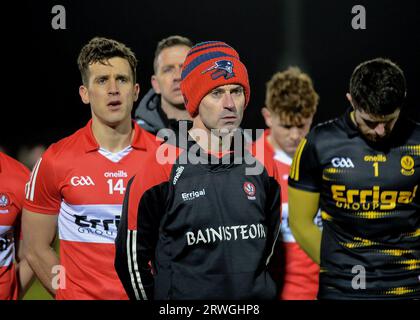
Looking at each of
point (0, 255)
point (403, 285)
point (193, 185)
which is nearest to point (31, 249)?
point (0, 255)

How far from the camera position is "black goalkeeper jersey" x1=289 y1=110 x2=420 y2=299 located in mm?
3592

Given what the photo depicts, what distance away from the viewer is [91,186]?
12.3ft

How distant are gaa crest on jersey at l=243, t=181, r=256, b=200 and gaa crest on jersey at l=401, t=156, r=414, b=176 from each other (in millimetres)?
948

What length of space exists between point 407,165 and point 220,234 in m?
1.21

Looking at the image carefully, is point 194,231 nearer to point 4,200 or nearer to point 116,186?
point 116,186

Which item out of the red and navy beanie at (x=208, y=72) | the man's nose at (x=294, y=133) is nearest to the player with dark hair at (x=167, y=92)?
the man's nose at (x=294, y=133)

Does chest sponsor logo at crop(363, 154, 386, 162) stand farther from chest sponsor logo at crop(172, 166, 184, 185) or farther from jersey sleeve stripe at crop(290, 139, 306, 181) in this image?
chest sponsor logo at crop(172, 166, 184, 185)

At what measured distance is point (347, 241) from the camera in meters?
3.62

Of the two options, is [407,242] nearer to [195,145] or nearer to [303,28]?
[195,145]

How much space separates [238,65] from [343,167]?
852 millimetres

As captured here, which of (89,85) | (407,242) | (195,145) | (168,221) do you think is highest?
(89,85)
